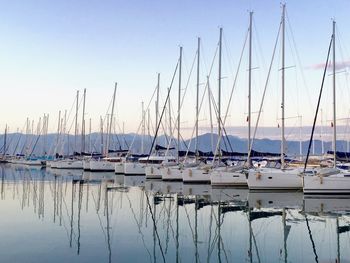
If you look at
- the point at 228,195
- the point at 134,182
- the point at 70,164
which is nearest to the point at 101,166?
the point at 70,164

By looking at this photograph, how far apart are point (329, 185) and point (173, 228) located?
727 inches

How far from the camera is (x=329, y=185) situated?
3341 cm

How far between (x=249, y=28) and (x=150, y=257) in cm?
3369

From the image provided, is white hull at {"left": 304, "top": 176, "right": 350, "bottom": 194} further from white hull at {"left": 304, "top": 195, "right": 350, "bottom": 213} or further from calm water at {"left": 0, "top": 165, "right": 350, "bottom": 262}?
calm water at {"left": 0, "top": 165, "right": 350, "bottom": 262}

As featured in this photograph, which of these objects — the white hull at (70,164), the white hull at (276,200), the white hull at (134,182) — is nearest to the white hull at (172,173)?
the white hull at (134,182)

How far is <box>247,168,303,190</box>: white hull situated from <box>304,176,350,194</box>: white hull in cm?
277

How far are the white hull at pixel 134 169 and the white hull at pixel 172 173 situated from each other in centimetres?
1224

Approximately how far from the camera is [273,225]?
806 inches

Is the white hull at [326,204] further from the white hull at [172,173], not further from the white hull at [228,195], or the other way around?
the white hull at [172,173]

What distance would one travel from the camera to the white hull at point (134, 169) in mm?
60812

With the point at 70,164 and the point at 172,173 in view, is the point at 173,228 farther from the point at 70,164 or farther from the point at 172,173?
the point at 70,164

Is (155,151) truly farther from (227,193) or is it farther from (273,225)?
(273,225)

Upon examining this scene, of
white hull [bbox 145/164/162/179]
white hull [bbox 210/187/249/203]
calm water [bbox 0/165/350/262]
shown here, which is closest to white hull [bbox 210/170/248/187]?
white hull [bbox 210/187/249/203]

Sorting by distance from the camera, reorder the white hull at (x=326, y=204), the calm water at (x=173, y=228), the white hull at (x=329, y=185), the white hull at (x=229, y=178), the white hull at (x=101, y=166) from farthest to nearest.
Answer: the white hull at (x=101, y=166), the white hull at (x=229, y=178), the white hull at (x=329, y=185), the white hull at (x=326, y=204), the calm water at (x=173, y=228)
